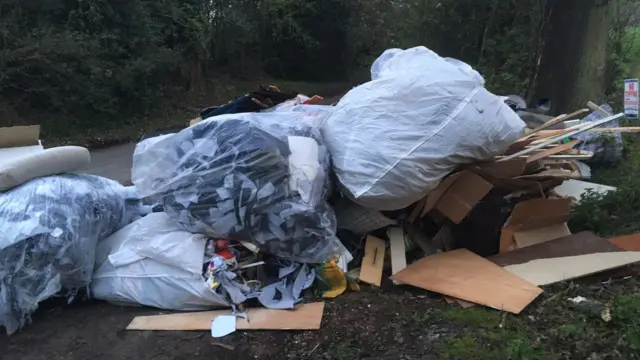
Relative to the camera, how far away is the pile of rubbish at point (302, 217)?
314cm

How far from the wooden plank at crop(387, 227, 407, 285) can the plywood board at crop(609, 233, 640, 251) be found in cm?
123

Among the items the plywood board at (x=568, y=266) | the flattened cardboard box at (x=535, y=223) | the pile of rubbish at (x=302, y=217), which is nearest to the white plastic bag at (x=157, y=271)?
the pile of rubbish at (x=302, y=217)

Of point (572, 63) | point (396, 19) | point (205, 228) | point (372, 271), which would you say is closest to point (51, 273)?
point (205, 228)

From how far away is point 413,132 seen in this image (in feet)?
11.2

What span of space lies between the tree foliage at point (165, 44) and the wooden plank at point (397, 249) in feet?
11.1

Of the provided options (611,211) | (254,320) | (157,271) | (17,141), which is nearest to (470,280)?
(254,320)

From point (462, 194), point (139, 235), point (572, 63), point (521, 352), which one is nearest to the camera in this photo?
point (521, 352)

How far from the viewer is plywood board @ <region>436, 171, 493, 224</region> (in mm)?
3617

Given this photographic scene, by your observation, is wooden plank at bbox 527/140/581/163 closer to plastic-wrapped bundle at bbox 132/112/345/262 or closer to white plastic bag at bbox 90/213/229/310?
plastic-wrapped bundle at bbox 132/112/345/262

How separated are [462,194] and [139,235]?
1.97 meters

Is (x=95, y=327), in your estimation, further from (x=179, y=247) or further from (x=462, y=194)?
(x=462, y=194)

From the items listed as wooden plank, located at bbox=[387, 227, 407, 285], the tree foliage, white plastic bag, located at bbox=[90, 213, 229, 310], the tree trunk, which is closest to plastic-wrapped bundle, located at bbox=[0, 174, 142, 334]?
white plastic bag, located at bbox=[90, 213, 229, 310]

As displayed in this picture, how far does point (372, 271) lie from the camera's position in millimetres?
3480

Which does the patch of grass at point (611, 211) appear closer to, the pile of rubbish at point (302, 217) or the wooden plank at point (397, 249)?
the pile of rubbish at point (302, 217)
